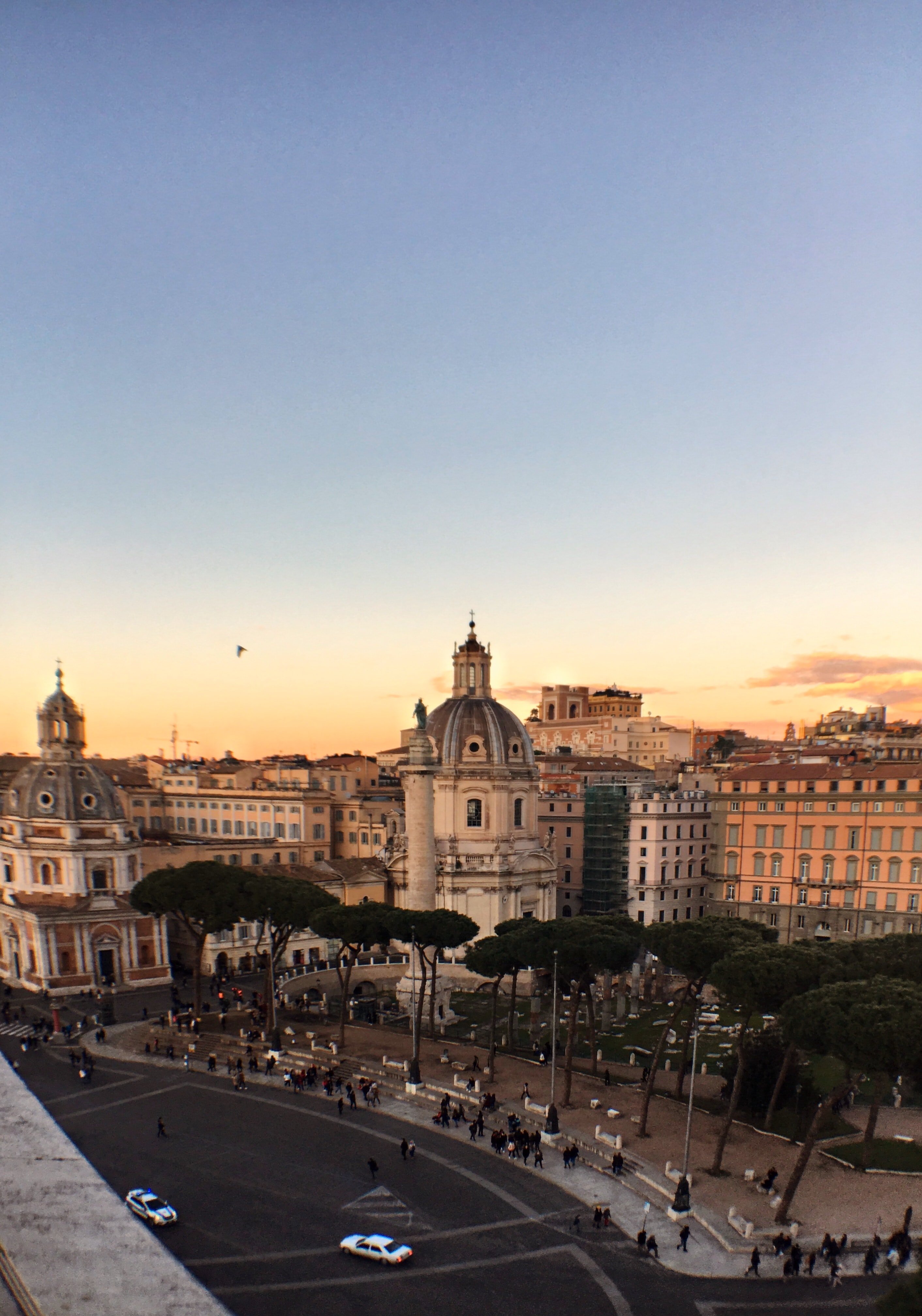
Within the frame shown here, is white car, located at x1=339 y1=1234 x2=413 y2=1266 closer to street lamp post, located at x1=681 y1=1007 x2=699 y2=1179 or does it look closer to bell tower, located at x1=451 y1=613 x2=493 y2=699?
street lamp post, located at x1=681 y1=1007 x2=699 y2=1179

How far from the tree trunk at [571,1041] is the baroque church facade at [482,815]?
97.8 ft

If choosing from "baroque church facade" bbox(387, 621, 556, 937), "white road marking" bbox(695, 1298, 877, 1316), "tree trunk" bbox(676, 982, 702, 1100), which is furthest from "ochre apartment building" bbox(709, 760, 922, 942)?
"white road marking" bbox(695, 1298, 877, 1316)

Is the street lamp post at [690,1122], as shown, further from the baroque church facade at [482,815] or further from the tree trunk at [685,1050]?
the baroque church facade at [482,815]

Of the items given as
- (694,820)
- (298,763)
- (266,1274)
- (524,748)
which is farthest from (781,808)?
(298,763)

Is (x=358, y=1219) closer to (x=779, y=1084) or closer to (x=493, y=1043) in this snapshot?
(x=493, y=1043)

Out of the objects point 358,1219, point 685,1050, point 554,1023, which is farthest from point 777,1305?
point 685,1050

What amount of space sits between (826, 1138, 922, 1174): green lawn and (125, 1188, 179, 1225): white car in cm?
2514

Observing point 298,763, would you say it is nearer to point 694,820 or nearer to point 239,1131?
point 694,820

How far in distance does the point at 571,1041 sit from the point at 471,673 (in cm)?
4488

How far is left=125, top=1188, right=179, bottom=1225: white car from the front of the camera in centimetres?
3070

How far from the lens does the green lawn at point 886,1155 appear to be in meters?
35.8

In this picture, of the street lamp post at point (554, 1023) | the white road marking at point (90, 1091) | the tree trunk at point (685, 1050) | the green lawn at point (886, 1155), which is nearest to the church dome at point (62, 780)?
the white road marking at point (90, 1091)

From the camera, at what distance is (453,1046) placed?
5219 cm

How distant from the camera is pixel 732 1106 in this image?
34.3 meters
